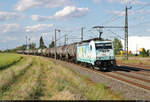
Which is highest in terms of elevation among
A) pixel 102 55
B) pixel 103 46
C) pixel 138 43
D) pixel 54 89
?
pixel 138 43

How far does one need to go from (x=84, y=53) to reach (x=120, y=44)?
115132 millimetres

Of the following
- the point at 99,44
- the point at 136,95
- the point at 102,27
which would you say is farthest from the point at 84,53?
the point at 136,95

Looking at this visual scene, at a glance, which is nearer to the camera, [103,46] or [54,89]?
[54,89]

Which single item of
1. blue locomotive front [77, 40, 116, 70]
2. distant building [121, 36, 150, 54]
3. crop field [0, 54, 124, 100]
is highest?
distant building [121, 36, 150, 54]

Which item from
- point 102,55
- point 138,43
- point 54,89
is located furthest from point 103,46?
point 138,43

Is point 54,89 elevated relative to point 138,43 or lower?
lower

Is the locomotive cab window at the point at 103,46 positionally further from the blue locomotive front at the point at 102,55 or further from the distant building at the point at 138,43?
the distant building at the point at 138,43

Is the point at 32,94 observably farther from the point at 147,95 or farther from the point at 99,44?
the point at 99,44

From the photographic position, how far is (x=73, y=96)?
26.3 ft

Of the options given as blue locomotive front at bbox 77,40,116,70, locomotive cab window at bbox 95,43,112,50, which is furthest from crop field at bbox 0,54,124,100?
locomotive cab window at bbox 95,43,112,50

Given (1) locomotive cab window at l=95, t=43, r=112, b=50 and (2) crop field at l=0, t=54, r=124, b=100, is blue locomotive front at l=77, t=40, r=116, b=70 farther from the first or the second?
(2) crop field at l=0, t=54, r=124, b=100

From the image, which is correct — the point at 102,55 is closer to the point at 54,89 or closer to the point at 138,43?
the point at 54,89

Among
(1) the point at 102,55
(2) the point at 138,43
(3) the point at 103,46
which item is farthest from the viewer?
(2) the point at 138,43

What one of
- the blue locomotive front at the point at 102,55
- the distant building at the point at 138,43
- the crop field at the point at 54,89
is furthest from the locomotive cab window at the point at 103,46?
the distant building at the point at 138,43
